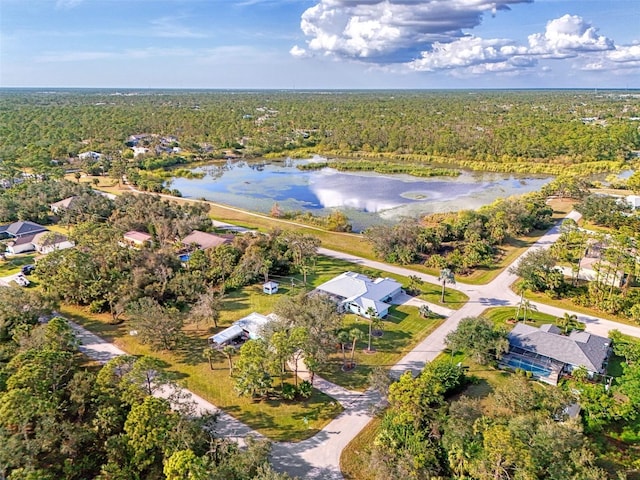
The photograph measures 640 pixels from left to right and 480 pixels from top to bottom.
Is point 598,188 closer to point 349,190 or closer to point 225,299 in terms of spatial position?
point 349,190

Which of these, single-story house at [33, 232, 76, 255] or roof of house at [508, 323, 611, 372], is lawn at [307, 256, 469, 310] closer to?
roof of house at [508, 323, 611, 372]

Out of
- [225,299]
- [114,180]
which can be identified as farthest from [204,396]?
[114,180]

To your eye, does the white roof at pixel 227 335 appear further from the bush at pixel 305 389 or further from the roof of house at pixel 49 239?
the roof of house at pixel 49 239

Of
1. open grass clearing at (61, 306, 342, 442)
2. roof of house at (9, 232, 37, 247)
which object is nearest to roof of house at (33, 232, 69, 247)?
roof of house at (9, 232, 37, 247)

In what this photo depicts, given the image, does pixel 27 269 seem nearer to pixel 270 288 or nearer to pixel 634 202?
pixel 270 288

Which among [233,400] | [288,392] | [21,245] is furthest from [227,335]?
[21,245]

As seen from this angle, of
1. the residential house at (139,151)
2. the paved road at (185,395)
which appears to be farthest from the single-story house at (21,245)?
the residential house at (139,151)
